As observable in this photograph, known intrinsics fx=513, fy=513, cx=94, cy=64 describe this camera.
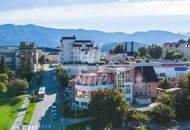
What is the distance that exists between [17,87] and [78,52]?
12318mm

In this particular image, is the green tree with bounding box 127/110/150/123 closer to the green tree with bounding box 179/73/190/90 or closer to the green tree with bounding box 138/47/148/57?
the green tree with bounding box 179/73/190/90

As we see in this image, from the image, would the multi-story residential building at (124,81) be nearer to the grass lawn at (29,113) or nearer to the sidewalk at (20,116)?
the grass lawn at (29,113)

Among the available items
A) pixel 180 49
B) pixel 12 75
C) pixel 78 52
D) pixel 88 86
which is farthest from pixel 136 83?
pixel 180 49

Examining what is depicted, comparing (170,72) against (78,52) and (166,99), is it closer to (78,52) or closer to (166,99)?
(166,99)

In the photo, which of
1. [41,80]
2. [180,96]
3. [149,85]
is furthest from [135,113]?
[41,80]

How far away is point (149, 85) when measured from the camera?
3344cm

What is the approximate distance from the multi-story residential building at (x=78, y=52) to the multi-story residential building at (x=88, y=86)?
16.6 metres

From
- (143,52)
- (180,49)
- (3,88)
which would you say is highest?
(180,49)

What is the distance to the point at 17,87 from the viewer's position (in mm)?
38281

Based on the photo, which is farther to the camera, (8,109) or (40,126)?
(8,109)

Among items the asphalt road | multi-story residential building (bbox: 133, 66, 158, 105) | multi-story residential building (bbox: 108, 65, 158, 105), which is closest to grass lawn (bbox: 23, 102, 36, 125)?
the asphalt road

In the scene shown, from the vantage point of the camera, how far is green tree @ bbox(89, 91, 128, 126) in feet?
88.2

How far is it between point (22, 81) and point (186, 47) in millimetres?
24792

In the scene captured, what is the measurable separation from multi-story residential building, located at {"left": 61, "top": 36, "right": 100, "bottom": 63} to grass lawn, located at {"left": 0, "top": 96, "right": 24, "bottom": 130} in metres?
12.9
